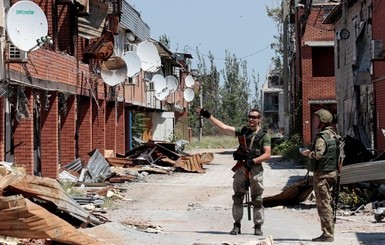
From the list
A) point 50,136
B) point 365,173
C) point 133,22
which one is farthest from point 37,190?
point 133,22

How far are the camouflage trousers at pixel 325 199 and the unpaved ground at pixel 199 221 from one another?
243 millimetres

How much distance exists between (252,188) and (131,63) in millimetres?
20360

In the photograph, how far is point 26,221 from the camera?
1025 centimetres

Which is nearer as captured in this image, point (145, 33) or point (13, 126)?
point (13, 126)

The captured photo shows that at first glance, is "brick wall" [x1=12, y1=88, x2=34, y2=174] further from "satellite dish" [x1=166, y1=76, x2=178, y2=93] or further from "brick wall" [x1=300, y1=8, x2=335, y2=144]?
"satellite dish" [x1=166, y1=76, x2=178, y2=93]

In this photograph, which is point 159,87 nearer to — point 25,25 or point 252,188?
point 25,25

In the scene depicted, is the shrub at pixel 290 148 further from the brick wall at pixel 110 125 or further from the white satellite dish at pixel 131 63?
the white satellite dish at pixel 131 63

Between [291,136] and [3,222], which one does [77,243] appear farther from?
[291,136]

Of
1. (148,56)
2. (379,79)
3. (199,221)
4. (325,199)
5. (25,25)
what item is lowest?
(199,221)

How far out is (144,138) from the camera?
5503 centimetres

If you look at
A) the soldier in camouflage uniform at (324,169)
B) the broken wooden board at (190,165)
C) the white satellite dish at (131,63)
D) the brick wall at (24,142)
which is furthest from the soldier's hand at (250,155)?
the white satellite dish at (131,63)

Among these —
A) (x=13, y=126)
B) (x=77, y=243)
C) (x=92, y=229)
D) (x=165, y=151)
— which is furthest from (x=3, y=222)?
(x=165, y=151)

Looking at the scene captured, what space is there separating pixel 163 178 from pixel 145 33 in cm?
2141

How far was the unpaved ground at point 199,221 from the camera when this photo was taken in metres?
12.7
